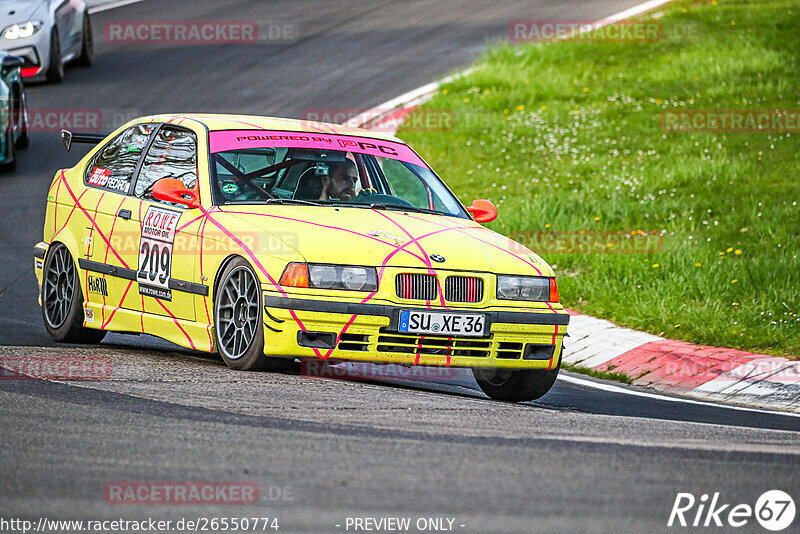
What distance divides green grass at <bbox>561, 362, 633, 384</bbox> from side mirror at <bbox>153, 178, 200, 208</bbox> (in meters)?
3.38

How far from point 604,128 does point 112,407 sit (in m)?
13.5

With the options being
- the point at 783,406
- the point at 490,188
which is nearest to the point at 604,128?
the point at 490,188

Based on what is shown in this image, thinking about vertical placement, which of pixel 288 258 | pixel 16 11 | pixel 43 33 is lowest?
pixel 288 258

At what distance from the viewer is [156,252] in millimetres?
8523

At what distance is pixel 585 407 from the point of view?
821 centimetres

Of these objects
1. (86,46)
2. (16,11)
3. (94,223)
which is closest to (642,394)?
(94,223)

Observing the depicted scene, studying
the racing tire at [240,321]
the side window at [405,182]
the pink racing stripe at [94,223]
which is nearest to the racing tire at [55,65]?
the pink racing stripe at [94,223]

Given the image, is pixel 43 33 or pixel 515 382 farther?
pixel 43 33

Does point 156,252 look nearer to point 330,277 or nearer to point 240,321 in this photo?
point 240,321

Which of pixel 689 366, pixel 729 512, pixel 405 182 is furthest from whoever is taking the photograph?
pixel 689 366

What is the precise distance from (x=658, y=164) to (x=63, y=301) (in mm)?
9092

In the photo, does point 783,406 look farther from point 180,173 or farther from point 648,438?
point 180,173

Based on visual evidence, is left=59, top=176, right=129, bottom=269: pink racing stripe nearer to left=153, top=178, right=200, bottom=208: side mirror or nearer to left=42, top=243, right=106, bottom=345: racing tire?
left=42, top=243, right=106, bottom=345: racing tire

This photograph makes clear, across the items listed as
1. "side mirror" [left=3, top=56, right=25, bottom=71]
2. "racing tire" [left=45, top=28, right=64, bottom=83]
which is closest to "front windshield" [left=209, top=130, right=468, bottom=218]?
"side mirror" [left=3, top=56, right=25, bottom=71]
